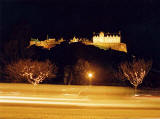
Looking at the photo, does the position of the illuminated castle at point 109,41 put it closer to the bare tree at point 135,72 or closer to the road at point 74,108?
the bare tree at point 135,72

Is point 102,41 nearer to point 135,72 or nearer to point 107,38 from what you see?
point 107,38

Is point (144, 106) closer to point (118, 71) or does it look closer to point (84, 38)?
point (118, 71)

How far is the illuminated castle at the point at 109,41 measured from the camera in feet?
215

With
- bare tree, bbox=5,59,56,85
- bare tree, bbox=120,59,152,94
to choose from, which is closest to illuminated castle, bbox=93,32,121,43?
bare tree, bbox=120,59,152,94

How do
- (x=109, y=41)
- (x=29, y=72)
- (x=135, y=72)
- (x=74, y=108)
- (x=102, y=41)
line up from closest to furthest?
(x=74, y=108) < (x=29, y=72) < (x=135, y=72) < (x=109, y=41) < (x=102, y=41)

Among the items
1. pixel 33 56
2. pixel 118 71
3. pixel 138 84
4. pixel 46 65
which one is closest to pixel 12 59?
pixel 33 56

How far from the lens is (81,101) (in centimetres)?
1430

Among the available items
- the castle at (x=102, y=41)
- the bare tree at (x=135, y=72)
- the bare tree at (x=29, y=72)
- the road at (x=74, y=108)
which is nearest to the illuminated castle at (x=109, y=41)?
the castle at (x=102, y=41)

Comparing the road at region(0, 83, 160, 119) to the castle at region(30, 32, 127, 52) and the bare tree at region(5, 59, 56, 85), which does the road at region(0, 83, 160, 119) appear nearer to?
the bare tree at region(5, 59, 56, 85)

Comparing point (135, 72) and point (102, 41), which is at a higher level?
point (102, 41)

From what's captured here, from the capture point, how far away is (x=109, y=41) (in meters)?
67.2

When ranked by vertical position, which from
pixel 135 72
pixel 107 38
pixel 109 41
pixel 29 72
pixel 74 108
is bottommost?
pixel 135 72

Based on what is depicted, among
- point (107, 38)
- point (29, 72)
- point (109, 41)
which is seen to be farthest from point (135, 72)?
point (107, 38)

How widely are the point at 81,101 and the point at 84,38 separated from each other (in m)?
55.9
